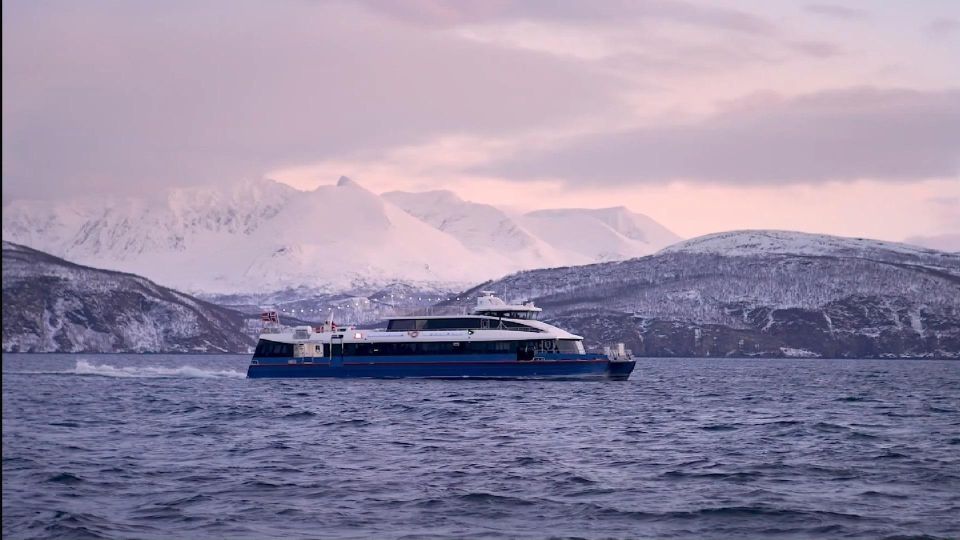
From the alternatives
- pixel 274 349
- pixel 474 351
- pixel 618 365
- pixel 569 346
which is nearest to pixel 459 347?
pixel 474 351

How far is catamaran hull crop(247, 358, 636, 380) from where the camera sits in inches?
4611

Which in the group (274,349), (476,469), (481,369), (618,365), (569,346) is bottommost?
(476,469)

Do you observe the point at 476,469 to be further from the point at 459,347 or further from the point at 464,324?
the point at 464,324

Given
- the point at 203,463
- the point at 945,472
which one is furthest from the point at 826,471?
the point at 203,463

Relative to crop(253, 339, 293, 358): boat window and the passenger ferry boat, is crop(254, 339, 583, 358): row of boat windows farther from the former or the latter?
crop(253, 339, 293, 358): boat window

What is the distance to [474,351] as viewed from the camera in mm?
119000

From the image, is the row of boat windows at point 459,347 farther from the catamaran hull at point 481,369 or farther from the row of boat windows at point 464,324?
Answer: the row of boat windows at point 464,324

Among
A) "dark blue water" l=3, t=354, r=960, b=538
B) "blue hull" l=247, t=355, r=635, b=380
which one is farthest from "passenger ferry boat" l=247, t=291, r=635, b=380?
"dark blue water" l=3, t=354, r=960, b=538

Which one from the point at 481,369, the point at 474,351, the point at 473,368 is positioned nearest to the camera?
the point at 481,369

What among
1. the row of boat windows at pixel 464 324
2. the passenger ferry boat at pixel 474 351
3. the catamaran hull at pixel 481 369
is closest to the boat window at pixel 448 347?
the passenger ferry boat at pixel 474 351

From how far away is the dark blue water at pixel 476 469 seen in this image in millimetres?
35656

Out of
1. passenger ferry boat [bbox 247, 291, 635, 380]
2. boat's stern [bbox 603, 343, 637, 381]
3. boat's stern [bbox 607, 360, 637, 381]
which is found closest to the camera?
Result: passenger ferry boat [bbox 247, 291, 635, 380]

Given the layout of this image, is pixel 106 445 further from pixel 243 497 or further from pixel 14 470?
pixel 243 497

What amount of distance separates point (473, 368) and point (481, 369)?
0.85 meters
